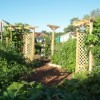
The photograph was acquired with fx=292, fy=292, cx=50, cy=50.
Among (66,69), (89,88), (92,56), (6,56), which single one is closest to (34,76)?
(66,69)

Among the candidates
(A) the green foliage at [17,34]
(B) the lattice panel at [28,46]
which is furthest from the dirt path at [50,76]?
(A) the green foliage at [17,34]

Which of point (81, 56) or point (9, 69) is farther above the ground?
point (81, 56)

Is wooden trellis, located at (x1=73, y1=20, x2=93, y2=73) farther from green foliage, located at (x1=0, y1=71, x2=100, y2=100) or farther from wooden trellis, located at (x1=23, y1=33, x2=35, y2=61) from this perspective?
green foliage, located at (x1=0, y1=71, x2=100, y2=100)

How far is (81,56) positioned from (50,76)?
4.96 feet

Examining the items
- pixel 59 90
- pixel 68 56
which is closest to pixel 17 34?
pixel 68 56

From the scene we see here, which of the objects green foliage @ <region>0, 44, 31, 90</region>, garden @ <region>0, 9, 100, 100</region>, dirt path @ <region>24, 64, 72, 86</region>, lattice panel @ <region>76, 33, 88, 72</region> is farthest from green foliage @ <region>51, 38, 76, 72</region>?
green foliage @ <region>0, 44, 31, 90</region>

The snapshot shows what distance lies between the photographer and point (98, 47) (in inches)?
392

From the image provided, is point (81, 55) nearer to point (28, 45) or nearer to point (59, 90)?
point (28, 45)

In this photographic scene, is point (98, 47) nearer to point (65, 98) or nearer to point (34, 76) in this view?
point (34, 76)

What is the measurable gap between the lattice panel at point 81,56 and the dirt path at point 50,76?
628mm

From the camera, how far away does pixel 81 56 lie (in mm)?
11492

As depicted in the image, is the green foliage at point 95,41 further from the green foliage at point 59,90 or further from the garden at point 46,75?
the green foliage at point 59,90

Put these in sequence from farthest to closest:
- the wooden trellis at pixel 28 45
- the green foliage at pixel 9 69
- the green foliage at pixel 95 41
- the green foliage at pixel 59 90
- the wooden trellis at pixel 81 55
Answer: the wooden trellis at pixel 28 45, the wooden trellis at pixel 81 55, the green foliage at pixel 95 41, the green foliage at pixel 9 69, the green foliage at pixel 59 90

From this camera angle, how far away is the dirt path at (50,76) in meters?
10.8
